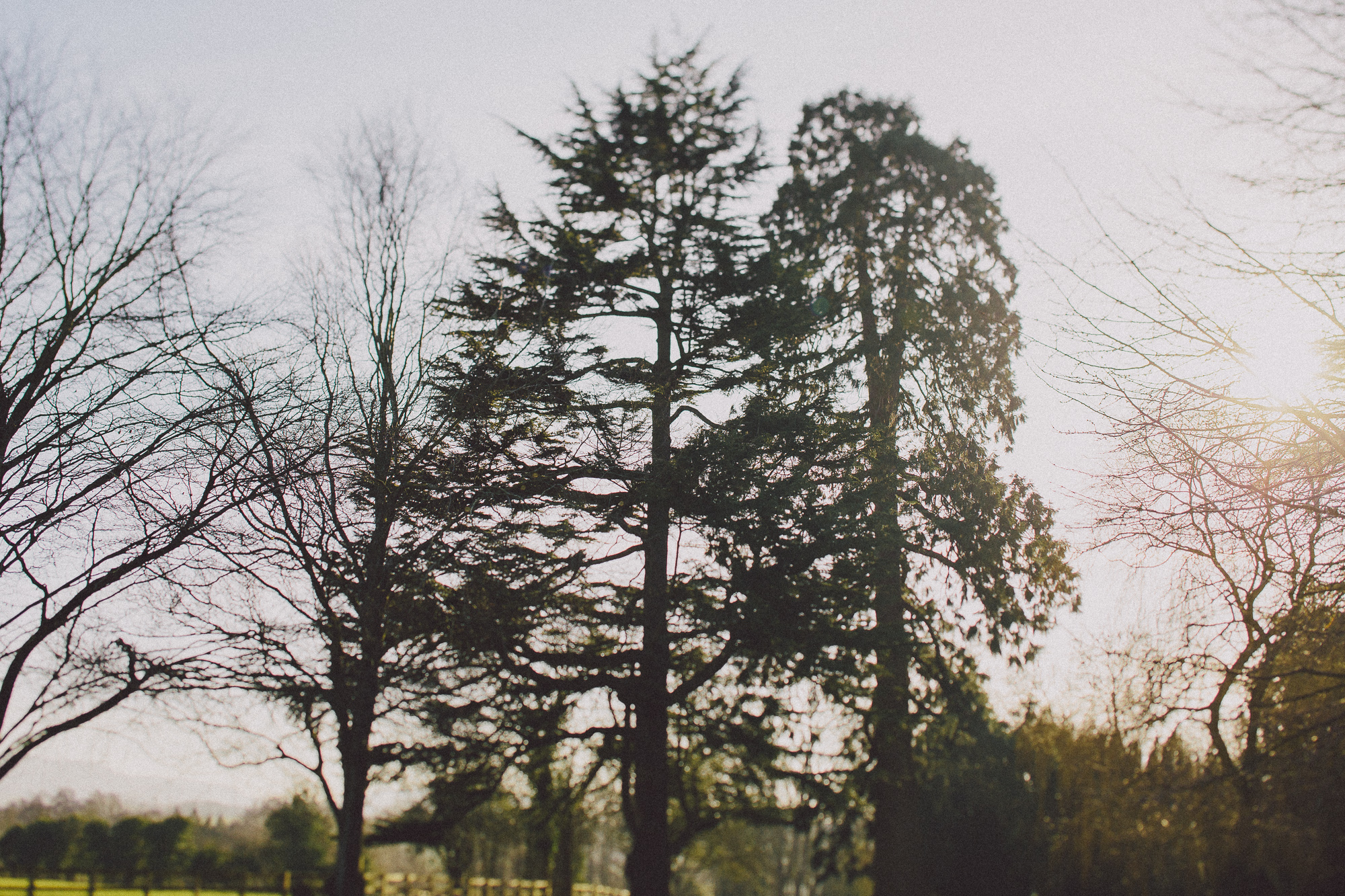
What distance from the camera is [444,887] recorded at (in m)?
23.4

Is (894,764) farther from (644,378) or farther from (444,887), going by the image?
(444,887)

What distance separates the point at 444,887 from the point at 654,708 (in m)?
18.0

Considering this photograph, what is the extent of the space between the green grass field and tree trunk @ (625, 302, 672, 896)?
19935mm

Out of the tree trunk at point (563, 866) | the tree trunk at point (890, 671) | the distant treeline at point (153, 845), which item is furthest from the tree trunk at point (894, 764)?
the distant treeline at point (153, 845)

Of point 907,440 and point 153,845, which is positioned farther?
point 153,845

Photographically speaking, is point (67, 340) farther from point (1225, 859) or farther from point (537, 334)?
point (1225, 859)

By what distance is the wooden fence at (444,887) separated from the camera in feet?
63.7

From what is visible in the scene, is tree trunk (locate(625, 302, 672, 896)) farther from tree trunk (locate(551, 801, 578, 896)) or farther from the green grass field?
the green grass field

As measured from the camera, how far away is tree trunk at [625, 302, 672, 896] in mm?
9992

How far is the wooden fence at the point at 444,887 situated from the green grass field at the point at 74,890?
7.60 m

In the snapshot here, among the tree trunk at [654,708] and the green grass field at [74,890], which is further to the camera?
the green grass field at [74,890]

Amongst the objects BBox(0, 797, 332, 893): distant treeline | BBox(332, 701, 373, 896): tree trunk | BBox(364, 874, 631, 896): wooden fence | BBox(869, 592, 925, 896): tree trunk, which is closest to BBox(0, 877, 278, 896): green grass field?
BBox(364, 874, 631, 896): wooden fence

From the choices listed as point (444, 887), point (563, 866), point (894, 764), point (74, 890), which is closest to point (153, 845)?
point (74, 890)

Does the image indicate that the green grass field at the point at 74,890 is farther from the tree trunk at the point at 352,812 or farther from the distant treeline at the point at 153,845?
the tree trunk at the point at 352,812
